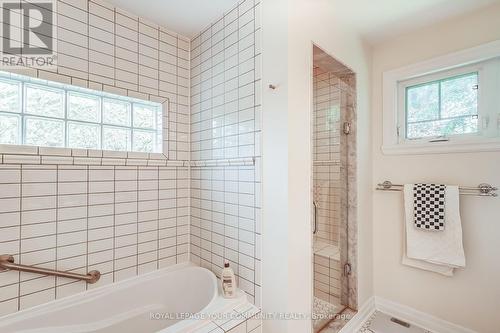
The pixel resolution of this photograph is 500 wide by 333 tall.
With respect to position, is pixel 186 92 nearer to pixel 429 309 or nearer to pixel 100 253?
pixel 100 253

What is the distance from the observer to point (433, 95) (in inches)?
72.1

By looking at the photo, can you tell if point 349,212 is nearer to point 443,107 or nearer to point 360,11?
point 443,107

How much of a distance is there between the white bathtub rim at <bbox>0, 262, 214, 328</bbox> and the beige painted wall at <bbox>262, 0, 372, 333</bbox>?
488mm

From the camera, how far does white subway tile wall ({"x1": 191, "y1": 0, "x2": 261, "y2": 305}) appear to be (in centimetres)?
146

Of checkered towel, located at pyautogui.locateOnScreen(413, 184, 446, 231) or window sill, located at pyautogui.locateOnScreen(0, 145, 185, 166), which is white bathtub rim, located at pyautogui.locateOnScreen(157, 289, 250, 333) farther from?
checkered towel, located at pyautogui.locateOnScreen(413, 184, 446, 231)

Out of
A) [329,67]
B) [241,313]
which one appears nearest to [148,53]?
[329,67]

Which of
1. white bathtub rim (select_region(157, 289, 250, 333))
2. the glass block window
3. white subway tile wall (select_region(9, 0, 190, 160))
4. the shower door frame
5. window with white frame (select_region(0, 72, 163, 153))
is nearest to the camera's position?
white bathtub rim (select_region(157, 289, 250, 333))

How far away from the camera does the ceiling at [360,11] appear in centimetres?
155

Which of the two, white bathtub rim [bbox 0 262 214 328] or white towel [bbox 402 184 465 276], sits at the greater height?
white towel [bbox 402 184 465 276]

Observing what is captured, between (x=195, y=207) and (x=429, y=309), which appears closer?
(x=429, y=309)

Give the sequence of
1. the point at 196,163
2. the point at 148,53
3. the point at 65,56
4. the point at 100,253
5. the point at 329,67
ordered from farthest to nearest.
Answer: the point at 196,163 < the point at 148,53 < the point at 329,67 < the point at 100,253 < the point at 65,56

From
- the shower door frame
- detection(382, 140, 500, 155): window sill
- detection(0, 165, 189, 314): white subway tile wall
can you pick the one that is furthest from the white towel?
detection(0, 165, 189, 314): white subway tile wall

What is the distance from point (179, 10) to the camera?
1654 millimetres

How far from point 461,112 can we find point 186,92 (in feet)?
7.16
